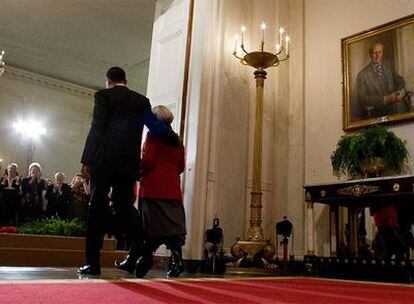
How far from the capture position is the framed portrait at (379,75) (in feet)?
15.7

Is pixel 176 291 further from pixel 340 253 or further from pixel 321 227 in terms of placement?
pixel 321 227

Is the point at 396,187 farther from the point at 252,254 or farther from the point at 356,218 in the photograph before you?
the point at 252,254

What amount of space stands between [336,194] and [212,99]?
5.30ft

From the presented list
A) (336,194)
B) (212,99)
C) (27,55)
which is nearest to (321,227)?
(336,194)

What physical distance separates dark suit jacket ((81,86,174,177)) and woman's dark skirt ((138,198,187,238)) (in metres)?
0.45

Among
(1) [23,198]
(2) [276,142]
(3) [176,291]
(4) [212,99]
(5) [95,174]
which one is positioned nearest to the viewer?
(3) [176,291]

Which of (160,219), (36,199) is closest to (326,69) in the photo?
(160,219)

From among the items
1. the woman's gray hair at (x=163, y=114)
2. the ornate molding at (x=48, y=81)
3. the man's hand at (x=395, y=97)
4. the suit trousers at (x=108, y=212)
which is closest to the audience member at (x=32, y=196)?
the woman's gray hair at (x=163, y=114)

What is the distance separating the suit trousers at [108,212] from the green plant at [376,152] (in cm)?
244

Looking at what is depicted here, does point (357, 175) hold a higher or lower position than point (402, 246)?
higher

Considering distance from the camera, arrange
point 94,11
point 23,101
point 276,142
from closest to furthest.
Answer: point 276,142 < point 94,11 < point 23,101

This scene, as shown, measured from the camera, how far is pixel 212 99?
4.91 metres

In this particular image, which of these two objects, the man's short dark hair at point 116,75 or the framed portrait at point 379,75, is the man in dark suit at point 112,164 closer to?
the man's short dark hair at point 116,75

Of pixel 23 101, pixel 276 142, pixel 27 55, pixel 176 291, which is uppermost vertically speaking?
pixel 27 55
